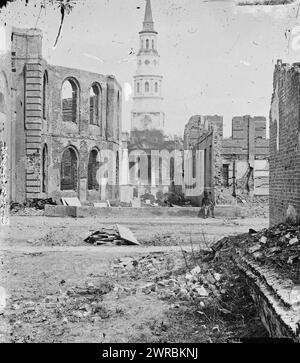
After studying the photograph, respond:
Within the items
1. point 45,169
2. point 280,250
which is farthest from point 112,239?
point 45,169

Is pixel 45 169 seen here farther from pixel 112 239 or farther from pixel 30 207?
pixel 112 239

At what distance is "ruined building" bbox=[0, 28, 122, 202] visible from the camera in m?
20.1

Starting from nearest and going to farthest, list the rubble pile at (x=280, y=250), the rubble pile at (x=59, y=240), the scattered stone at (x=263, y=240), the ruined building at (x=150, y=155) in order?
1. the rubble pile at (x=280, y=250)
2. the scattered stone at (x=263, y=240)
3. the rubble pile at (x=59, y=240)
4. the ruined building at (x=150, y=155)

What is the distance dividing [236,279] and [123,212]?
11.6 metres

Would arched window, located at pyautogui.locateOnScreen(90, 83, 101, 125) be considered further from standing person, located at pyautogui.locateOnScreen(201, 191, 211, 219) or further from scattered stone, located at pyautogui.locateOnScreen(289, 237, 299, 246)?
scattered stone, located at pyautogui.locateOnScreen(289, 237, 299, 246)

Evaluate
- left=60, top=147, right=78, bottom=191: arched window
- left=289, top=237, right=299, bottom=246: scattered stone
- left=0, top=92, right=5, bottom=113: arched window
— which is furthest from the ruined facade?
left=60, top=147, right=78, bottom=191: arched window

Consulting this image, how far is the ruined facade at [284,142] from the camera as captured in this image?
8102mm

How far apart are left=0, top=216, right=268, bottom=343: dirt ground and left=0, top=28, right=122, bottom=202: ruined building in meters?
8.08

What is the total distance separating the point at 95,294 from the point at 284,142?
15.1ft

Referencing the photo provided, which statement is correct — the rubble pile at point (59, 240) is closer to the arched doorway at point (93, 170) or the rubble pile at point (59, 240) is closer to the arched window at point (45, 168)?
the arched window at point (45, 168)

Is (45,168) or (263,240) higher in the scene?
(45,168)

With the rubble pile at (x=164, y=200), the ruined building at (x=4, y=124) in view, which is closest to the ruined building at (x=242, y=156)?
the rubble pile at (x=164, y=200)

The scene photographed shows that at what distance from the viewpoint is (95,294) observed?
716 cm

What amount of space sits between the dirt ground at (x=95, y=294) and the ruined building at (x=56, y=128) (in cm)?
808
